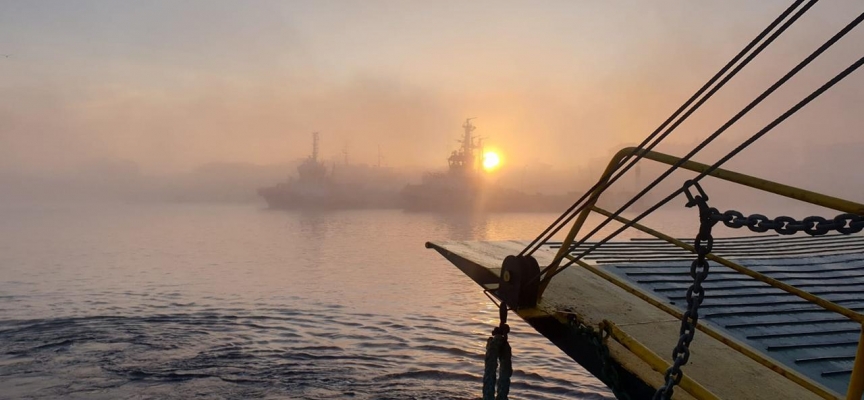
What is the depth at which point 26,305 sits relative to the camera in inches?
854

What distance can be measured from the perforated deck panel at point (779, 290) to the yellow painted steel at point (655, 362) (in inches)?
92.6

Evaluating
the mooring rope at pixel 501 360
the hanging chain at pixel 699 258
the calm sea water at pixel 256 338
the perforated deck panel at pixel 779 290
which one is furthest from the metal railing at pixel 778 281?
the calm sea water at pixel 256 338

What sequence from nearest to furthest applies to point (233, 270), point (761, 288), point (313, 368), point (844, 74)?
1. point (844, 74)
2. point (761, 288)
3. point (313, 368)
4. point (233, 270)

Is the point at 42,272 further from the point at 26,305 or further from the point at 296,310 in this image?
the point at 296,310

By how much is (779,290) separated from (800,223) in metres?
6.00

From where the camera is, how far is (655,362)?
4.37m

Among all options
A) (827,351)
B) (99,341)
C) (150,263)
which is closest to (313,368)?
(99,341)

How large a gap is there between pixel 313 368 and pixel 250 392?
6.89 feet

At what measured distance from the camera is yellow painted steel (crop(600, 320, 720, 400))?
4047mm

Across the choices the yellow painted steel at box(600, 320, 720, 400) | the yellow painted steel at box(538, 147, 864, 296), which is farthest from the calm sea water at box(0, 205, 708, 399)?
the yellow painted steel at box(600, 320, 720, 400)

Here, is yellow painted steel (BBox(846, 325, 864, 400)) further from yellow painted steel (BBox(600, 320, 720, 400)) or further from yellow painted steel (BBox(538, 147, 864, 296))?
yellow painted steel (BBox(600, 320, 720, 400))

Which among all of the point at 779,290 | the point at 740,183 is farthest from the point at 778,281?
the point at 779,290

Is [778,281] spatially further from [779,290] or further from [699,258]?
[779,290]

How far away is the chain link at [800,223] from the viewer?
3.10 m
